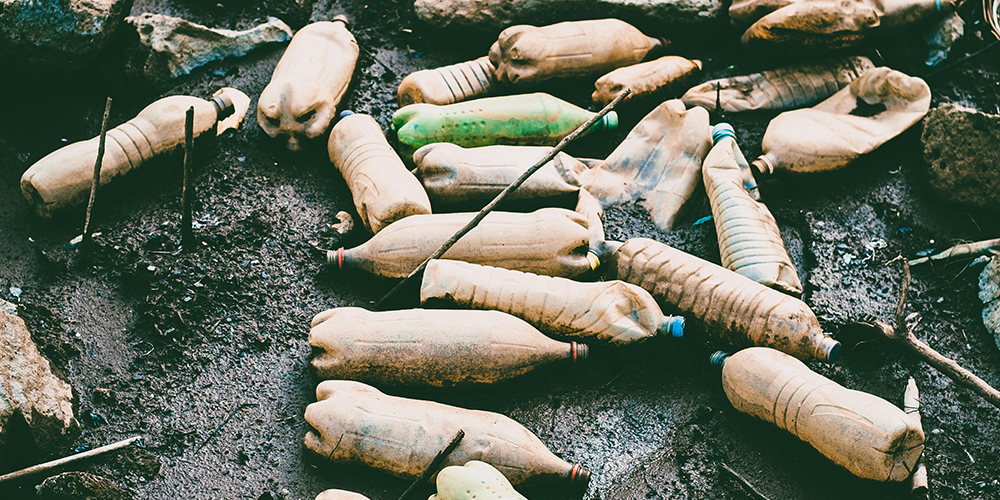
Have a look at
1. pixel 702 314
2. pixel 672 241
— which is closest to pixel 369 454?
pixel 702 314

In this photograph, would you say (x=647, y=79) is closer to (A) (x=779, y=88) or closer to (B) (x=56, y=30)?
(A) (x=779, y=88)

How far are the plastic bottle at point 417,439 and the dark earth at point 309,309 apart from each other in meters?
0.11

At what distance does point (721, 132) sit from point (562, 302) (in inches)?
49.7

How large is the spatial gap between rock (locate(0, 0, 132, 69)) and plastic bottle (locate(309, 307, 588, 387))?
2031 mm

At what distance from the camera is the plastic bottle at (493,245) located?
3.28m

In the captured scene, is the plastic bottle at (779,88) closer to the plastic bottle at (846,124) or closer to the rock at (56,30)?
the plastic bottle at (846,124)

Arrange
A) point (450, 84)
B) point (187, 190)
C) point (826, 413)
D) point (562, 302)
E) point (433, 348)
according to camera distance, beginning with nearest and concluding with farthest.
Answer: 1. point (826, 413)
2. point (433, 348)
3. point (562, 302)
4. point (187, 190)
5. point (450, 84)

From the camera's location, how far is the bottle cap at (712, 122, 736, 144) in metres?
3.75

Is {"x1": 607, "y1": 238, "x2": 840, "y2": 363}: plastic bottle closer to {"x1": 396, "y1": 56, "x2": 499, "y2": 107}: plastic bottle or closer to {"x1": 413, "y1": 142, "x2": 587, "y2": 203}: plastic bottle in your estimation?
{"x1": 413, "y1": 142, "x2": 587, "y2": 203}: plastic bottle

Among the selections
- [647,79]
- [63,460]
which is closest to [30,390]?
[63,460]

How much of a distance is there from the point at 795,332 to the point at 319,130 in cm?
231

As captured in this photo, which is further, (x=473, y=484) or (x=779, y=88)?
(x=779, y=88)

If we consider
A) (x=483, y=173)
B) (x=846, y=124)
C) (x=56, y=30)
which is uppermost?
(x=56, y=30)

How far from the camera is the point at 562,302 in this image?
3133 mm
